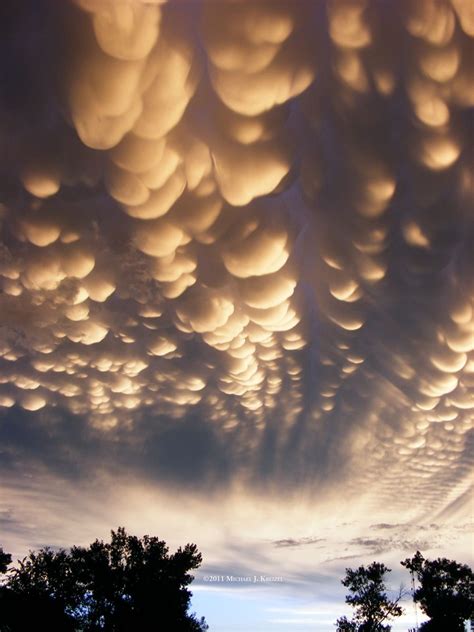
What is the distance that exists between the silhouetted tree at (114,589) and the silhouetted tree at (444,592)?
16643 mm

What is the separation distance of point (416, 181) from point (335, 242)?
1372 millimetres

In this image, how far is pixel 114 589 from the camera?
17062 mm

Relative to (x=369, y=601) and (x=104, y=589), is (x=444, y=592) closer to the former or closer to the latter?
(x=369, y=601)

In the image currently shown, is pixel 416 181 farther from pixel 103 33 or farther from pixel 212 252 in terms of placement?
pixel 103 33

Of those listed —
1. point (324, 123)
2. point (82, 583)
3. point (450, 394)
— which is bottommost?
point (82, 583)

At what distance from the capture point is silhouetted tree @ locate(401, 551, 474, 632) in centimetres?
2480

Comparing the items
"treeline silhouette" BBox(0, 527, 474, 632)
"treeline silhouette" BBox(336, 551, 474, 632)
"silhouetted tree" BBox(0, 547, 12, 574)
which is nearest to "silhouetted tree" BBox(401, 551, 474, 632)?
"treeline silhouette" BBox(336, 551, 474, 632)

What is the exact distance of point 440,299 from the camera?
626 cm

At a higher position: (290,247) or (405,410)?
(290,247)

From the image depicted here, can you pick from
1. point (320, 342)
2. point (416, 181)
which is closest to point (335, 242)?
point (416, 181)

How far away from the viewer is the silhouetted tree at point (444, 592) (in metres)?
24.8

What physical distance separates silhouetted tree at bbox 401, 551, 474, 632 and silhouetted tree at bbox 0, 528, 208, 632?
54.6 feet

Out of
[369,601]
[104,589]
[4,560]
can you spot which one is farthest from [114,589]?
[369,601]

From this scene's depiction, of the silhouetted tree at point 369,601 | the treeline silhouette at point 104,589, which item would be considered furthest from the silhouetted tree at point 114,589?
the silhouetted tree at point 369,601
